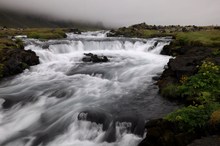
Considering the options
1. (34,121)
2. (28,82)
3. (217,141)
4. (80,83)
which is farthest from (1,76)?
(217,141)

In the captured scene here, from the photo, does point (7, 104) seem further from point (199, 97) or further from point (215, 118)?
point (215, 118)

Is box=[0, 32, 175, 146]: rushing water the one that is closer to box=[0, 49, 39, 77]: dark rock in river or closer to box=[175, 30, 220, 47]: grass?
box=[0, 49, 39, 77]: dark rock in river

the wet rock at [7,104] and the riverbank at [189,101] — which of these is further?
the wet rock at [7,104]

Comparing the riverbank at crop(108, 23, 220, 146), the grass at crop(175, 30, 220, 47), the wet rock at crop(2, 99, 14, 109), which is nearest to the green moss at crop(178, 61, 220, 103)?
the riverbank at crop(108, 23, 220, 146)

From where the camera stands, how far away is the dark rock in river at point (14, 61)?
32.6 m

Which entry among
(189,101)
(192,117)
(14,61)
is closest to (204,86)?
(189,101)

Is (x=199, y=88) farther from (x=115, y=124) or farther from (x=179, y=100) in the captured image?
(x=115, y=124)

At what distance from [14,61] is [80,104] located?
15162 millimetres

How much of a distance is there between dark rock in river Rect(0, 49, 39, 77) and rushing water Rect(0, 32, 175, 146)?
3.71 ft

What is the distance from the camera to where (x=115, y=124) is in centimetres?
1780

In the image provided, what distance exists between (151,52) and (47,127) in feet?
105

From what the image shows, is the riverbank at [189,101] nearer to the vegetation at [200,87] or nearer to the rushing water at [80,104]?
the vegetation at [200,87]

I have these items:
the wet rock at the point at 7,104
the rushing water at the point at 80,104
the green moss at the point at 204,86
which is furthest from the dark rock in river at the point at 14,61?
the green moss at the point at 204,86

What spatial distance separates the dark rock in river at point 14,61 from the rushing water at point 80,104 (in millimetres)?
1132
